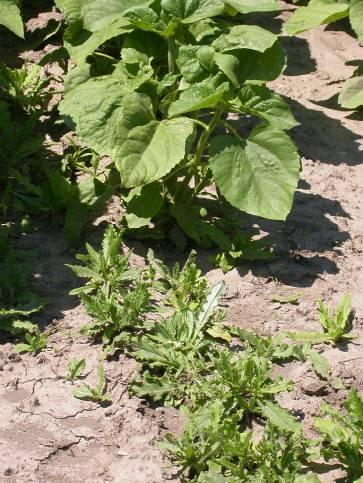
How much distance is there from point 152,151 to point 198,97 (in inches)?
12.9

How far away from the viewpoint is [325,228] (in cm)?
439

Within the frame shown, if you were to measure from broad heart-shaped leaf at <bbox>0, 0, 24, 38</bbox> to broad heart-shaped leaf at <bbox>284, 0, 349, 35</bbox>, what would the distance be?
188cm

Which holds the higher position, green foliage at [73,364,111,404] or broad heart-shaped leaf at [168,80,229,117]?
broad heart-shaped leaf at [168,80,229,117]

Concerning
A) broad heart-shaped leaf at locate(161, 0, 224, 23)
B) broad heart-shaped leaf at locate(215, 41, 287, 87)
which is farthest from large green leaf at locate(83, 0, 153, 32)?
broad heart-shaped leaf at locate(215, 41, 287, 87)

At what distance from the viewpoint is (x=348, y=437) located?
311cm

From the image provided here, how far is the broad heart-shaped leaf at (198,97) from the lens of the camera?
376 centimetres

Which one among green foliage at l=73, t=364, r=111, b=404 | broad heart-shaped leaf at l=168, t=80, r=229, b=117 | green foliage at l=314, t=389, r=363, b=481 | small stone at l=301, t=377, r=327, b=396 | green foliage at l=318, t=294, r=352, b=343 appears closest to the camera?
green foliage at l=314, t=389, r=363, b=481

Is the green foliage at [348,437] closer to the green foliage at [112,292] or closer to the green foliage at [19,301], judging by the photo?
the green foliage at [112,292]

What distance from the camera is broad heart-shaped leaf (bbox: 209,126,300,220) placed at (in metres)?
3.77

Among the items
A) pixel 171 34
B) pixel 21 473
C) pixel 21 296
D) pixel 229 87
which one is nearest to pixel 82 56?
pixel 171 34

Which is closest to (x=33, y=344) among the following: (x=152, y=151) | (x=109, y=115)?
(x=152, y=151)

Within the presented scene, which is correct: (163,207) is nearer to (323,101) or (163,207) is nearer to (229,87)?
(229,87)

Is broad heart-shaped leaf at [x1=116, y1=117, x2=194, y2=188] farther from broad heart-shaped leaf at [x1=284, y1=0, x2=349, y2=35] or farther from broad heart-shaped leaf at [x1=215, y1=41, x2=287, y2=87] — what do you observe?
broad heart-shaped leaf at [x1=284, y1=0, x2=349, y2=35]

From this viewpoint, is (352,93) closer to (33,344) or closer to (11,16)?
(11,16)
